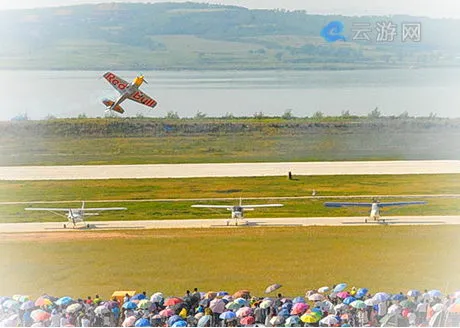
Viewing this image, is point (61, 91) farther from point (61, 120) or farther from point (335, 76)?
point (335, 76)

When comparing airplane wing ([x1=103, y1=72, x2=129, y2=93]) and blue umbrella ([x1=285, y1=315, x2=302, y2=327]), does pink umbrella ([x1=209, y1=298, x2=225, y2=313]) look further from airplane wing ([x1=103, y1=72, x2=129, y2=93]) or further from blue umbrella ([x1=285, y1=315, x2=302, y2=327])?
airplane wing ([x1=103, y1=72, x2=129, y2=93])

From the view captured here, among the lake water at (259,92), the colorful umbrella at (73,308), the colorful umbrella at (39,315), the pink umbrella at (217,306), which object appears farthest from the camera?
the lake water at (259,92)

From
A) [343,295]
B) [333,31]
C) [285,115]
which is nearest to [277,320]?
[343,295]

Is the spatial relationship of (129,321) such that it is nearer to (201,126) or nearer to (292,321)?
(292,321)

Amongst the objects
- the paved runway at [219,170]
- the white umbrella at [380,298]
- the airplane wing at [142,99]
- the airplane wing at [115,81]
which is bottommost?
the white umbrella at [380,298]

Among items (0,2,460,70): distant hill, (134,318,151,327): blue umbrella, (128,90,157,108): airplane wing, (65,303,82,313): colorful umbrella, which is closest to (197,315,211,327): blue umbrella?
(134,318,151,327): blue umbrella

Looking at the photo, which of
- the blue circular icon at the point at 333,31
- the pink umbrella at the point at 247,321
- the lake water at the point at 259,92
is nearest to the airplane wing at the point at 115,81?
the lake water at the point at 259,92

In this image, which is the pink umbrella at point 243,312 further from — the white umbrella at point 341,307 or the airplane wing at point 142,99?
the airplane wing at point 142,99
